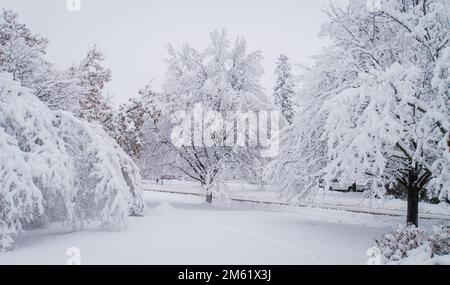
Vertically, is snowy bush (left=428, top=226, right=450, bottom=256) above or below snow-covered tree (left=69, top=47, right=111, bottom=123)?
below

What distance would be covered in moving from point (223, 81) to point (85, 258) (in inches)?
511

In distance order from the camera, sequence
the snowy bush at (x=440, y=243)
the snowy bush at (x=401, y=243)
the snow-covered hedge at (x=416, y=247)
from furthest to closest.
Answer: the snowy bush at (x=401, y=243)
the snowy bush at (x=440, y=243)
the snow-covered hedge at (x=416, y=247)

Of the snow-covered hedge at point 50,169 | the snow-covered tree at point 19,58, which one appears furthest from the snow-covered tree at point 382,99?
the snow-covered tree at point 19,58

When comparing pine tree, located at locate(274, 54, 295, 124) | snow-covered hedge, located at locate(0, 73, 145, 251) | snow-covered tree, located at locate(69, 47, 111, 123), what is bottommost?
snow-covered hedge, located at locate(0, 73, 145, 251)

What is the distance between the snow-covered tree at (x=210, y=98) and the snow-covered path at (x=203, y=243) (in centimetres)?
599

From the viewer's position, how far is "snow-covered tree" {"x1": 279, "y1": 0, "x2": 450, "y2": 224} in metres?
8.10

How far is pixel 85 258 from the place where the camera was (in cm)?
Result: 770

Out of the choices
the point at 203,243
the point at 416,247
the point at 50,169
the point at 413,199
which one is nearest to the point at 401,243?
the point at 416,247

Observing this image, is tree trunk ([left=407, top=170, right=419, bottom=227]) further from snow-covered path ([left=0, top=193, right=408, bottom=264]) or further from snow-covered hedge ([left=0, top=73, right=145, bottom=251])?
snow-covered hedge ([left=0, top=73, right=145, bottom=251])

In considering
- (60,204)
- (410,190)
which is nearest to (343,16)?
(410,190)

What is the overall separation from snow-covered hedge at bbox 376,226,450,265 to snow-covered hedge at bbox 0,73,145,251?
6.64 meters

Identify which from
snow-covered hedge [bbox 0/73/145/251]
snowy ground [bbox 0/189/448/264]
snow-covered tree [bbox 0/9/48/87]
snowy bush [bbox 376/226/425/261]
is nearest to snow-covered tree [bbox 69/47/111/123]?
snow-covered tree [bbox 0/9/48/87]

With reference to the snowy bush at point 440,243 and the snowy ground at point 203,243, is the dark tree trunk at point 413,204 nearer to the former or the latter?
the snowy ground at point 203,243

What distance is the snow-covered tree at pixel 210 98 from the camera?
18.9m
